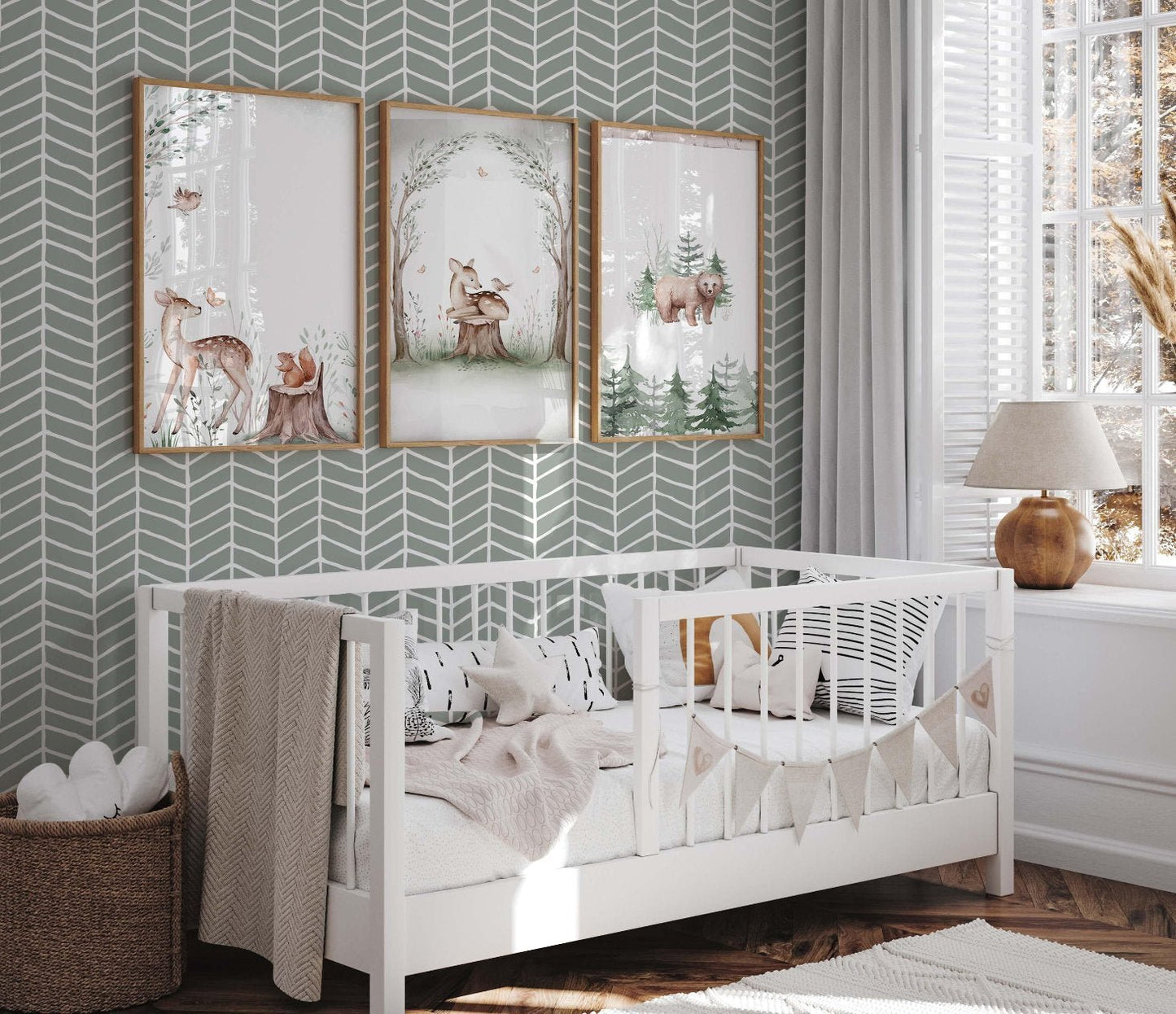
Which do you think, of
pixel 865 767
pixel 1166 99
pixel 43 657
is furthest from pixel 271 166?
pixel 1166 99

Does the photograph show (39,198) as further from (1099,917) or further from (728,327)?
(1099,917)

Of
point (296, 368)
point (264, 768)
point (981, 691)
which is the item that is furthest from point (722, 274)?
point (264, 768)

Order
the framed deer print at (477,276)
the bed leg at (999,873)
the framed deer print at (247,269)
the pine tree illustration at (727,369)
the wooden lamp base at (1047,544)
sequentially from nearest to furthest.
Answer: the framed deer print at (247,269)
the bed leg at (999,873)
the framed deer print at (477,276)
the wooden lamp base at (1047,544)
the pine tree illustration at (727,369)

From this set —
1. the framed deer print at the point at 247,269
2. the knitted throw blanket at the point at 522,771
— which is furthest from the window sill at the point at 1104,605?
the framed deer print at the point at 247,269

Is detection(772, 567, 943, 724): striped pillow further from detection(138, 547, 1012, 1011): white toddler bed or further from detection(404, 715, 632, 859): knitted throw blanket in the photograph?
detection(404, 715, 632, 859): knitted throw blanket

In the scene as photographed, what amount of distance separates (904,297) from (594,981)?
193 cm

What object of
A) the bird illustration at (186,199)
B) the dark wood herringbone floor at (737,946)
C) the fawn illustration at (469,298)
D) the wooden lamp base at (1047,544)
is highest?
the bird illustration at (186,199)

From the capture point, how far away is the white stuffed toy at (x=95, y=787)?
8.36 ft

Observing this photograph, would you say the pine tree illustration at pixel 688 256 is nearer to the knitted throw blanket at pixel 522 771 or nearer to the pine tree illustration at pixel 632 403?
the pine tree illustration at pixel 632 403

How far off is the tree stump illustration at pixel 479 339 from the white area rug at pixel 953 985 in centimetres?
156

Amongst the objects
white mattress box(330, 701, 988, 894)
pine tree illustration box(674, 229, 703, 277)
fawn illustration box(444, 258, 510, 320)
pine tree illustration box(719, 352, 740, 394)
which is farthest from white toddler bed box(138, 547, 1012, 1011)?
pine tree illustration box(674, 229, 703, 277)

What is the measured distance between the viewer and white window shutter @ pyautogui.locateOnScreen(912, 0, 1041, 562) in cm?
371

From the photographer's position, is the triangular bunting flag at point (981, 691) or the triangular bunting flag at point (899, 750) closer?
the triangular bunting flag at point (899, 750)

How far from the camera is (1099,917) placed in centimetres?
308
